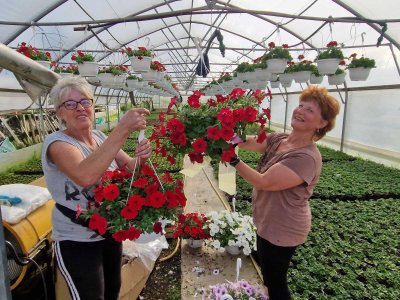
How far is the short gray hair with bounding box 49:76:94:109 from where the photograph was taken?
4.44ft

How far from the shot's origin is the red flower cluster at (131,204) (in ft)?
4.16

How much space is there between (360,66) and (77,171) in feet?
17.0

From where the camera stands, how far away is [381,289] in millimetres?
2439

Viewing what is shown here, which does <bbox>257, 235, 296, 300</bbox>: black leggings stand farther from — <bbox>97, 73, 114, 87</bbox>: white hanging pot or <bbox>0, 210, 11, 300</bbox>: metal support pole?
<bbox>97, 73, 114, 87</bbox>: white hanging pot

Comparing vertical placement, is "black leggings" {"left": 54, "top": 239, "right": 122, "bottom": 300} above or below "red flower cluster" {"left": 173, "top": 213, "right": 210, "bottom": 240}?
above

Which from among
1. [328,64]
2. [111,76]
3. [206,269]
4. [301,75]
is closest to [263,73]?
[301,75]

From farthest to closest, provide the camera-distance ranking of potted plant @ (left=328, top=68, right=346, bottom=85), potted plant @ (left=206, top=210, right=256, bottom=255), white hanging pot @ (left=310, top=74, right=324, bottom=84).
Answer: white hanging pot @ (left=310, top=74, right=324, bottom=84) < potted plant @ (left=328, top=68, right=346, bottom=85) < potted plant @ (left=206, top=210, right=256, bottom=255)

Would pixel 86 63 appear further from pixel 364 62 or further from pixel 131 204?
pixel 364 62

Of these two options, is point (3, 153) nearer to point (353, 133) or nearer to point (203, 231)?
point (203, 231)

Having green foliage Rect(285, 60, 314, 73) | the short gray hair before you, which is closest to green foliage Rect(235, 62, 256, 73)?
green foliage Rect(285, 60, 314, 73)

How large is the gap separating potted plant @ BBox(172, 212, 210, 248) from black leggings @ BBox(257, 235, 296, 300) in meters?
1.20

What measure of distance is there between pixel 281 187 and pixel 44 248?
1597 mm

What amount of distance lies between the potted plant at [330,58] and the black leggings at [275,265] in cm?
359

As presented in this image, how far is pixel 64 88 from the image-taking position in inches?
53.6
